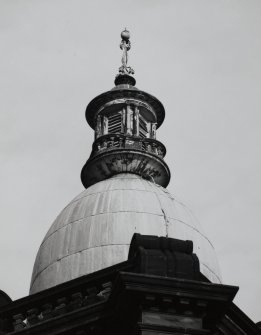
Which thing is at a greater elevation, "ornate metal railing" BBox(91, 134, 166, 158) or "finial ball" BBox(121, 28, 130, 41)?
"finial ball" BBox(121, 28, 130, 41)

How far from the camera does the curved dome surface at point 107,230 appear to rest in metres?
27.2

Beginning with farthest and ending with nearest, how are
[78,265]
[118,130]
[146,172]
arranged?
[118,130] < [146,172] < [78,265]

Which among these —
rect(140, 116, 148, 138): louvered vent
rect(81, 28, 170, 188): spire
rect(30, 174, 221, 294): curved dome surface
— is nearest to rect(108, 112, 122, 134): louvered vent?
rect(81, 28, 170, 188): spire

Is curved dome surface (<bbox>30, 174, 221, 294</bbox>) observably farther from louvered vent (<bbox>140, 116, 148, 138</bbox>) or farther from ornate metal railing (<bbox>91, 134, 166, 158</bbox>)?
louvered vent (<bbox>140, 116, 148, 138</bbox>)

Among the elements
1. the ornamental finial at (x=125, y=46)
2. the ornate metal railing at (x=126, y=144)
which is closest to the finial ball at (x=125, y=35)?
the ornamental finial at (x=125, y=46)

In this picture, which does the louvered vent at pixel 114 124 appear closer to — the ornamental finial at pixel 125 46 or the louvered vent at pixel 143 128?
the louvered vent at pixel 143 128

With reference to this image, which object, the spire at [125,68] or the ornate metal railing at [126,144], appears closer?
the ornate metal railing at [126,144]

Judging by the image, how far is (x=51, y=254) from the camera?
28234mm

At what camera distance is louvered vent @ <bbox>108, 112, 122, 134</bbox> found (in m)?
35.7

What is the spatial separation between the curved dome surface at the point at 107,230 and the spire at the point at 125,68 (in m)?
8.76

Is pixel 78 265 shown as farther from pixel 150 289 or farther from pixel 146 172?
pixel 150 289

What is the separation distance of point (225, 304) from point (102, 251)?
9444 mm

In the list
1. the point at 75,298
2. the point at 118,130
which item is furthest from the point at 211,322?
the point at 118,130

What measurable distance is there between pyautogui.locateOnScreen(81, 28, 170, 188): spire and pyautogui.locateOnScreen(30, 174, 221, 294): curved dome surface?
2.50m
